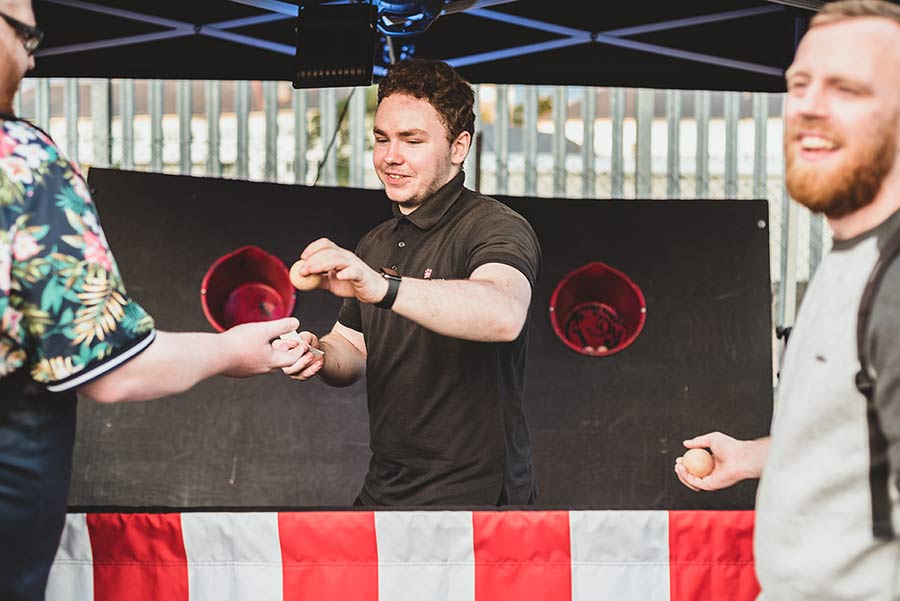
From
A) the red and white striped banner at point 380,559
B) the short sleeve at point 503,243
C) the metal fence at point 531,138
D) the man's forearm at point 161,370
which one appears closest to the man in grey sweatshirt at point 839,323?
the red and white striped banner at point 380,559

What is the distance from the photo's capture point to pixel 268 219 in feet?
15.1

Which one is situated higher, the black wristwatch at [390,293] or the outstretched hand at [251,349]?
the black wristwatch at [390,293]

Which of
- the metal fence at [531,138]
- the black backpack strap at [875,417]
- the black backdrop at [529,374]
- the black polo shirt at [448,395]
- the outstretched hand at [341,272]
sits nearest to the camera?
the black backpack strap at [875,417]

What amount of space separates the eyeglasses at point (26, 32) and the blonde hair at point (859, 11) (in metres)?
0.95

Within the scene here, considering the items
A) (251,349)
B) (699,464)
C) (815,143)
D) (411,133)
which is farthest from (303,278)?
(815,143)

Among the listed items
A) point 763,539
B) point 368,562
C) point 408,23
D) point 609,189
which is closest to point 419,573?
point 368,562

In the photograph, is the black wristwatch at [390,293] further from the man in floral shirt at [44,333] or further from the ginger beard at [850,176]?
the ginger beard at [850,176]

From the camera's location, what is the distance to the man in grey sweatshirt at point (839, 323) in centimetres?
117

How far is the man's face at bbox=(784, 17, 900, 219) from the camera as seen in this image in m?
1.19

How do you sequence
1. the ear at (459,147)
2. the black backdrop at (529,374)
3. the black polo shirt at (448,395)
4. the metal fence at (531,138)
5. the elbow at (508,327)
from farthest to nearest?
the metal fence at (531,138) < the black backdrop at (529,374) < the ear at (459,147) < the black polo shirt at (448,395) < the elbow at (508,327)

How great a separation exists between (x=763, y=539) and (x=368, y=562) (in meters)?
0.78

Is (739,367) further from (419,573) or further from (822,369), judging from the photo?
(822,369)

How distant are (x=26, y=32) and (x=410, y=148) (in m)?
0.99

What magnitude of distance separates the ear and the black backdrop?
86.7 inches
